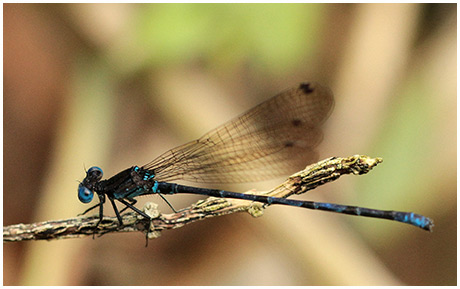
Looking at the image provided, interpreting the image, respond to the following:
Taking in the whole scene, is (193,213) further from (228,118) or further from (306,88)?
(228,118)

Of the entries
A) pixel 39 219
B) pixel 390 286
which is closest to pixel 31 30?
pixel 39 219

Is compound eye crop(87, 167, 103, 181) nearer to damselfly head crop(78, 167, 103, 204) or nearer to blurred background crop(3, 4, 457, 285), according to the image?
damselfly head crop(78, 167, 103, 204)

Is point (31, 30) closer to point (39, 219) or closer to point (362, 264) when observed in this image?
point (39, 219)

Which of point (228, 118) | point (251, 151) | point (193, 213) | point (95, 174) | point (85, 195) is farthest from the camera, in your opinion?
point (228, 118)

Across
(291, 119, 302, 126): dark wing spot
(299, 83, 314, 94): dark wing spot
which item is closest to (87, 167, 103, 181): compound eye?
(291, 119, 302, 126): dark wing spot

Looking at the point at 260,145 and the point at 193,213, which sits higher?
the point at 260,145

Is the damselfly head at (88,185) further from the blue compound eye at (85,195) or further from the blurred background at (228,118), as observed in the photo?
the blurred background at (228,118)

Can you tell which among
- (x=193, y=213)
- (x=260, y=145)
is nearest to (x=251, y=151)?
(x=260, y=145)
